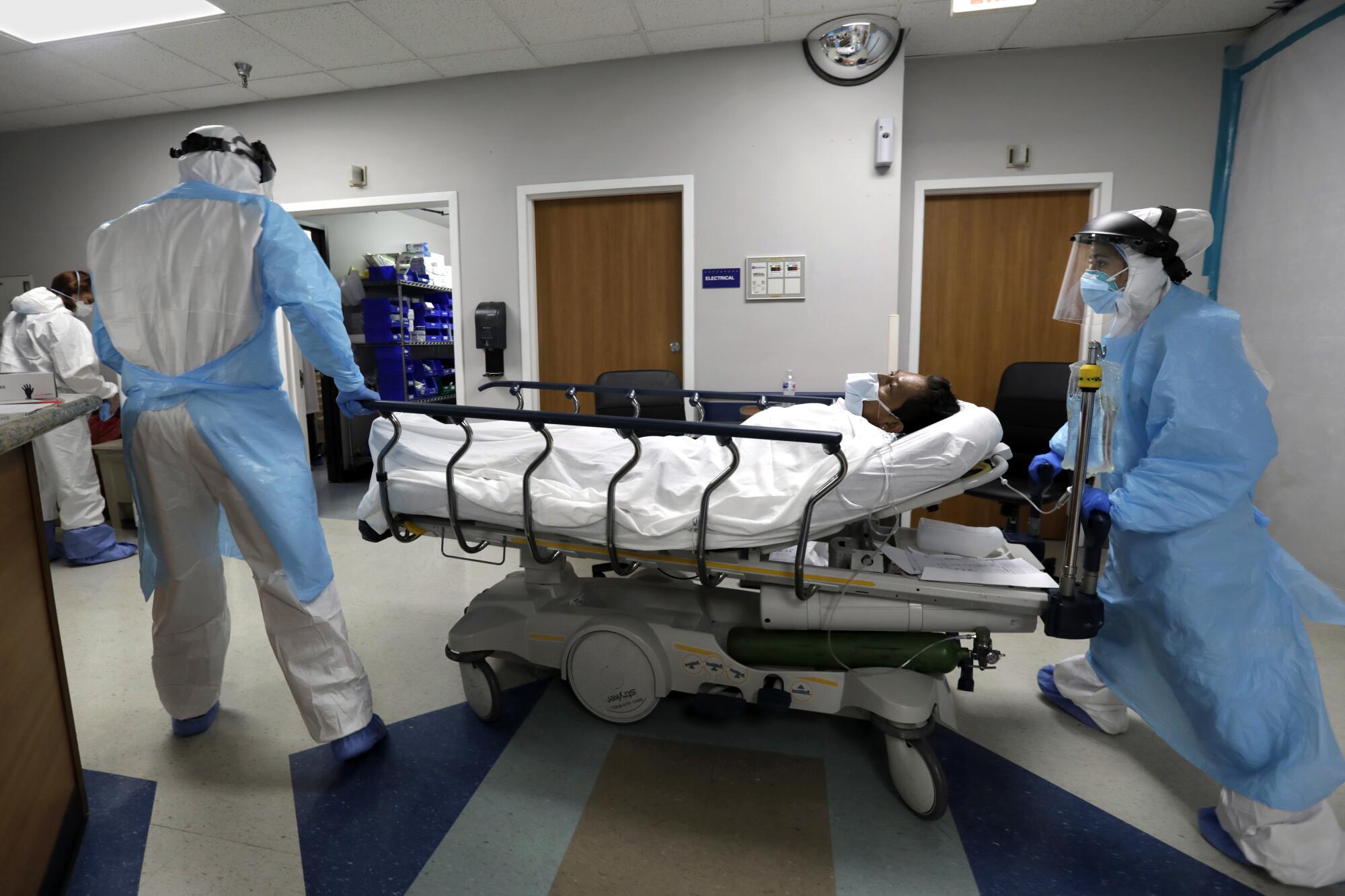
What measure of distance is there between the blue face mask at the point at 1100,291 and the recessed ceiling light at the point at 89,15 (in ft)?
12.6

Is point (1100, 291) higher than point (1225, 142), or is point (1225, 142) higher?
point (1225, 142)

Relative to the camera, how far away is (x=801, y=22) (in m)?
3.30

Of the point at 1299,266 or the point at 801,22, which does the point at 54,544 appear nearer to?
the point at 801,22

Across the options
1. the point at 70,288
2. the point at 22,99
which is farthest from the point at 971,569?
the point at 22,99

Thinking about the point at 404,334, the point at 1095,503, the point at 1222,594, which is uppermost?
the point at 404,334

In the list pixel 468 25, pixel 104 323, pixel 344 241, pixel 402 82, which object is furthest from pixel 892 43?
pixel 344 241

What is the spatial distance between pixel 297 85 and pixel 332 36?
2.59 feet

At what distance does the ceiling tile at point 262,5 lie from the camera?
9.98 feet

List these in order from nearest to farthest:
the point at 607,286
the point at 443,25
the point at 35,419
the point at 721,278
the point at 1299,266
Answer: the point at 35,419 → the point at 1299,266 → the point at 443,25 → the point at 721,278 → the point at 607,286

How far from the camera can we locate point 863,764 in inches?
74.0

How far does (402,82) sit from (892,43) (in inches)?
110

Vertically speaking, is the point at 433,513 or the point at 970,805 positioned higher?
the point at 433,513

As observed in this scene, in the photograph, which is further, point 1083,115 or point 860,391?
point 1083,115

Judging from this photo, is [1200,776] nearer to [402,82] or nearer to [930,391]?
[930,391]
